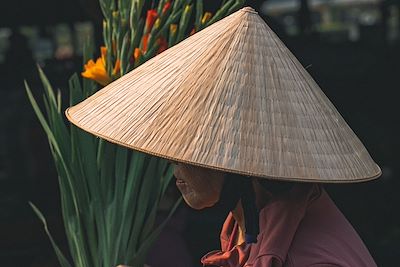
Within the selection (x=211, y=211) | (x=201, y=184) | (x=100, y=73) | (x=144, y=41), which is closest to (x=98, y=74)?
(x=100, y=73)

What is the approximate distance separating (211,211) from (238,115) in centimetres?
217

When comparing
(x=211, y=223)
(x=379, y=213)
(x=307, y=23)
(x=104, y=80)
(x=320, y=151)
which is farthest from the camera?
(x=307, y=23)

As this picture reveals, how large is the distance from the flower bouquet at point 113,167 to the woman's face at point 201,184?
1.45 ft

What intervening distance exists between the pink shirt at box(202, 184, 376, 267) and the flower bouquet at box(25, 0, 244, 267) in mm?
564

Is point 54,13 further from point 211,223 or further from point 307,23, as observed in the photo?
point 211,223

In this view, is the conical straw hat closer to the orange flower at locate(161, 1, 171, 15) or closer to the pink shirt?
the pink shirt

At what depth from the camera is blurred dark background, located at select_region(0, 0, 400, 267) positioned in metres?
3.66

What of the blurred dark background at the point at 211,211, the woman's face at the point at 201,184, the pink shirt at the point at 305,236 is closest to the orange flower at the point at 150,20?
the blurred dark background at the point at 211,211

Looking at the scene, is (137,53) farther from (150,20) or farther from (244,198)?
(244,198)

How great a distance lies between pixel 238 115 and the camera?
4.49ft

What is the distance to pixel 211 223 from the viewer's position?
3.52 metres

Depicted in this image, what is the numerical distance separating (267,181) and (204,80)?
7.9 inches

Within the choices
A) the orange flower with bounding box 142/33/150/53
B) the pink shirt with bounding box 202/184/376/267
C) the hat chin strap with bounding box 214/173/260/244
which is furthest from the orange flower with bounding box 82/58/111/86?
the pink shirt with bounding box 202/184/376/267

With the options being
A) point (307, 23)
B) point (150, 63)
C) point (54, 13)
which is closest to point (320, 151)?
point (150, 63)
